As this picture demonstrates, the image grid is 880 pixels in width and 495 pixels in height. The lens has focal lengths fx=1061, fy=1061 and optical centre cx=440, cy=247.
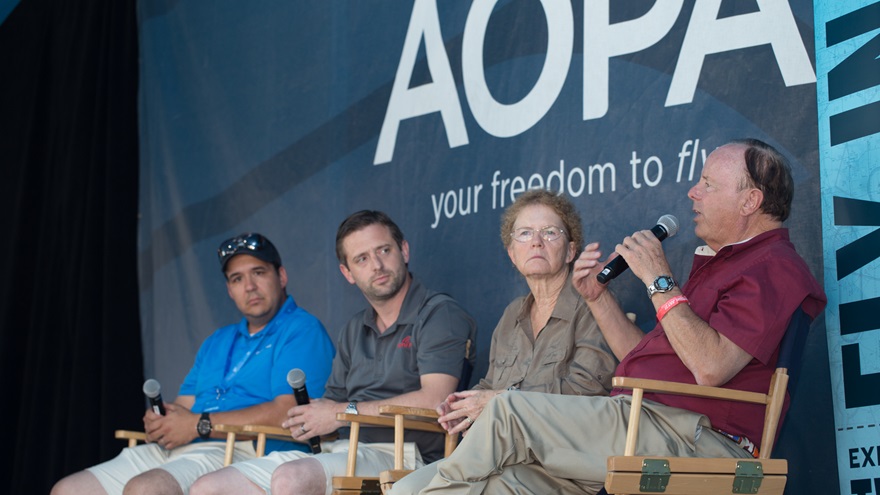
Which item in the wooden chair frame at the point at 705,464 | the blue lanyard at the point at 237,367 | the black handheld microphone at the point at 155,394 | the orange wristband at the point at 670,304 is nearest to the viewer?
the wooden chair frame at the point at 705,464

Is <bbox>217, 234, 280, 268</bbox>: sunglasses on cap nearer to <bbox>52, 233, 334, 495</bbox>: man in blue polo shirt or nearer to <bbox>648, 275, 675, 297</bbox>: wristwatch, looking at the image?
<bbox>52, 233, 334, 495</bbox>: man in blue polo shirt

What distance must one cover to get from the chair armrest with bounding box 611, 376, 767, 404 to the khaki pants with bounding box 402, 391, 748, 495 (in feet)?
0.39

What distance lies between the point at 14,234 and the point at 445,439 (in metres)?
3.45

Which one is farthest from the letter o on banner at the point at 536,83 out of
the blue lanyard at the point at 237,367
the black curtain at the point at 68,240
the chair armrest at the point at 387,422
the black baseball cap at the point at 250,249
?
the black curtain at the point at 68,240

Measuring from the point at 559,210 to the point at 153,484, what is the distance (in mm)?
1725

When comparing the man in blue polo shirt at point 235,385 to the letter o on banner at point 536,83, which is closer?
the man in blue polo shirt at point 235,385

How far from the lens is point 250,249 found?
450 cm

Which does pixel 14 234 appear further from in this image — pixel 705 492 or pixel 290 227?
pixel 705 492

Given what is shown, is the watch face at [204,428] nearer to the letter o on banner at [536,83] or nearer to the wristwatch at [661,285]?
the letter o on banner at [536,83]

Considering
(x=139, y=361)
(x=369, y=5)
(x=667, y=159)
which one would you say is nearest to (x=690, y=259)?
(x=667, y=159)

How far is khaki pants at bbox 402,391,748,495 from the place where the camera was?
266 cm

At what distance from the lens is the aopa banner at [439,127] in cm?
371

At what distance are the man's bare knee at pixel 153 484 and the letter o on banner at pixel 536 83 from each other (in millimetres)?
1884

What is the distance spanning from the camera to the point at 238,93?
18.4 ft
